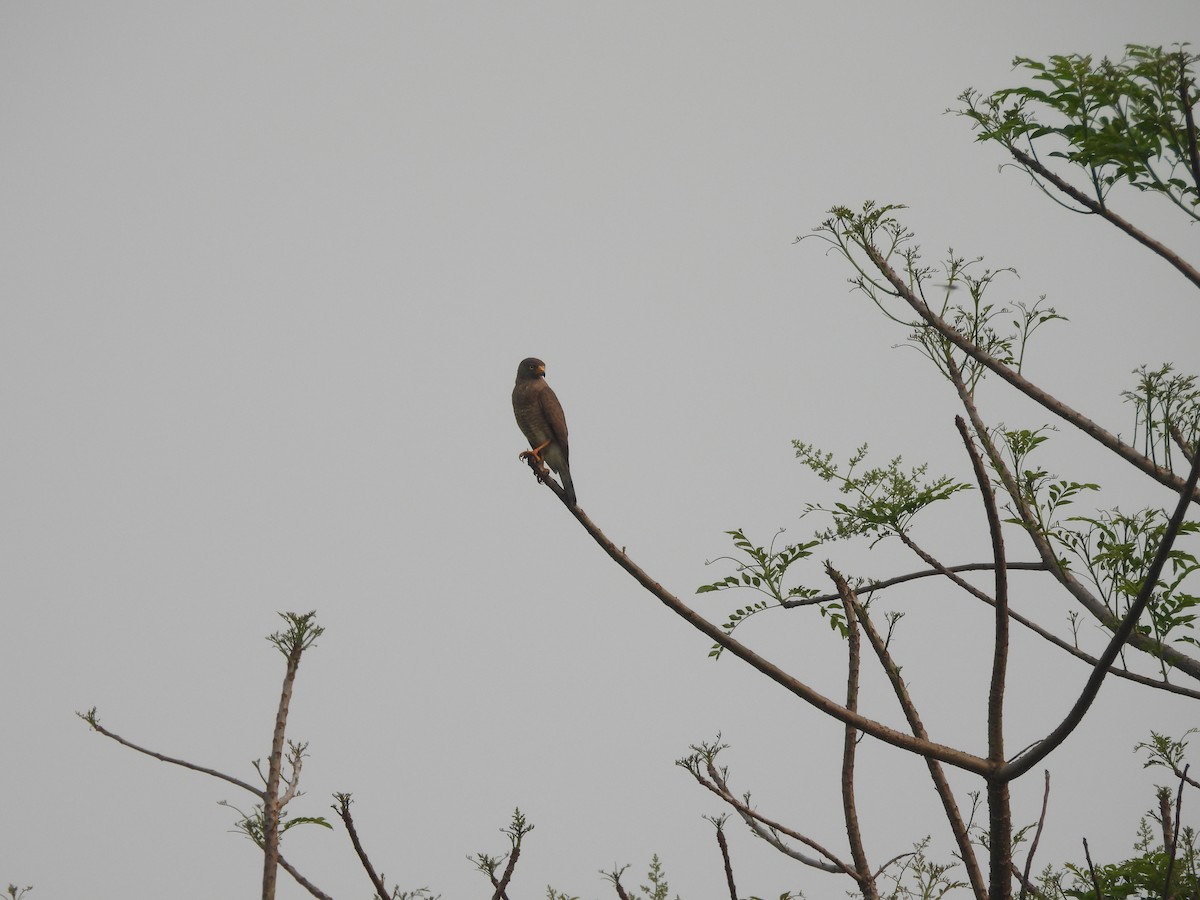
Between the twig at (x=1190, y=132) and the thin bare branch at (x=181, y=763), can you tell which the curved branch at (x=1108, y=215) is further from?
the thin bare branch at (x=181, y=763)

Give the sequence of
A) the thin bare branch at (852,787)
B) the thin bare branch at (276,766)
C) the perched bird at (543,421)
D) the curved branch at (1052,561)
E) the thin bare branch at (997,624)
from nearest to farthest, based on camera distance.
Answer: the thin bare branch at (997,624) → the thin bare branch at (852,787) → the curved branch at (1052,561) → the thin bare branch at (276,766) → the perched bird at (543,421)

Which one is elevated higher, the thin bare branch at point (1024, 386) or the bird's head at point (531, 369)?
the bird's head at point (531, 369)

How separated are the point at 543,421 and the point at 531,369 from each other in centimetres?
117

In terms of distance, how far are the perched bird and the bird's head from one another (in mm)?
248

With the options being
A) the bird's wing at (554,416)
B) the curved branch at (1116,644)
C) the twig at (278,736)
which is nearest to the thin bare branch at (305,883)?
the twig at (278,736)

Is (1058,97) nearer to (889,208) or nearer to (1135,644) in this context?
(889,208)

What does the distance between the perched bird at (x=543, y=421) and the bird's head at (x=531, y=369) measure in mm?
248

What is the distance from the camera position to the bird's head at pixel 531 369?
364 inches

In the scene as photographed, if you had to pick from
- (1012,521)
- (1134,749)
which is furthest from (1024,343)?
(1134,749)

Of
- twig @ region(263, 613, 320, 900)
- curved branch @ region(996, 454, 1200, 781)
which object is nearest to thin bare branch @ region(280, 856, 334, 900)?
twig @ region(263, 613, 320, 900)

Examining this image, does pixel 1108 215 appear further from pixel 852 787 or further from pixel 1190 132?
pixel 852 787

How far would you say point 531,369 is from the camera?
9.35 meters

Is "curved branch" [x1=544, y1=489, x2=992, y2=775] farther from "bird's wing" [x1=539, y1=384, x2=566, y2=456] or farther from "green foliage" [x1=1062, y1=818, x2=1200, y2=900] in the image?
"bird's wing" [x1=539, y1=384, x2=566, y2=456]

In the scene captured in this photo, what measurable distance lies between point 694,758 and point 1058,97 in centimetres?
374
